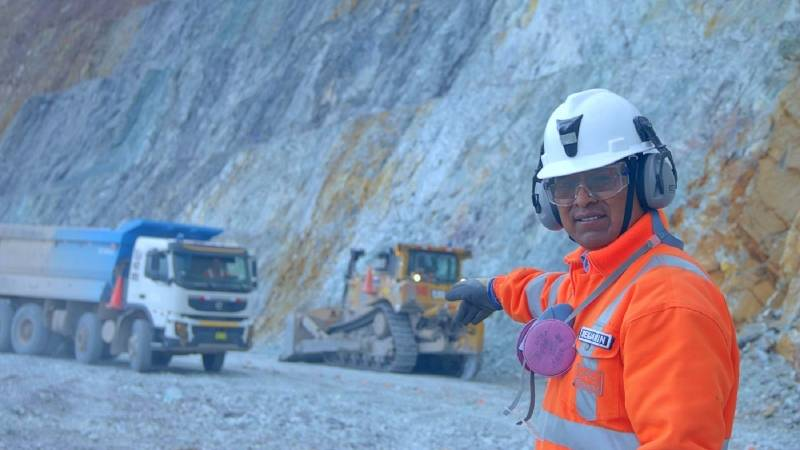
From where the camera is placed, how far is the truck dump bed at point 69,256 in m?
17.6

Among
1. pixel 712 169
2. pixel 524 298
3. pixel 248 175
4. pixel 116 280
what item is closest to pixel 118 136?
pixel 248 175

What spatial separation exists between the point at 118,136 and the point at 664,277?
39.9 metres

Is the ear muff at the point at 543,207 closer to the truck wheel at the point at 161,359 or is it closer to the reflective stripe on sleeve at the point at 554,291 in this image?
the reflective stripe on sleeve at the point at 554,291

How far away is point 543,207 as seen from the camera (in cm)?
330

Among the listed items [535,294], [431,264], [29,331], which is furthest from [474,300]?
[29,331]

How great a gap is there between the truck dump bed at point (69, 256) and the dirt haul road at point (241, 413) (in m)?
1.91

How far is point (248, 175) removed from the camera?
3180cm

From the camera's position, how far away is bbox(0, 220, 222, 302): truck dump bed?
17625 mm

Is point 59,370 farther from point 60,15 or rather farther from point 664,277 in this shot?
point 60,15

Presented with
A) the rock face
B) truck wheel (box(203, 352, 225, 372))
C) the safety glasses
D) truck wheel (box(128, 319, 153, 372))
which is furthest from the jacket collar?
truck wheel (box(203, 352, 225, 372))

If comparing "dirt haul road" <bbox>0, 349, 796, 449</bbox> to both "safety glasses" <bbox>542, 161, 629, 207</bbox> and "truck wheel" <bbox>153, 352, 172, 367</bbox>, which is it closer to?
"truck wheel" <bbox>153, 352, 172, 367</bbox>

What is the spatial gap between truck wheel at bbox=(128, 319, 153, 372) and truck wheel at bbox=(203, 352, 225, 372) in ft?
3.89

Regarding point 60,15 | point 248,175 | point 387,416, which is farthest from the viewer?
point 60,15

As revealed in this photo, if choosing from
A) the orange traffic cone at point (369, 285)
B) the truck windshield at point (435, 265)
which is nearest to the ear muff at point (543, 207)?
the truck windshield at point (435, 265)
